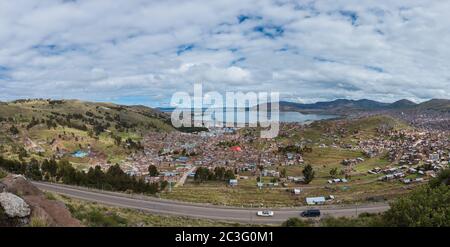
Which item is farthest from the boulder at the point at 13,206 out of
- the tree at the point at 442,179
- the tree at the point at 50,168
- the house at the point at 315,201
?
the tree at the point at 50,168

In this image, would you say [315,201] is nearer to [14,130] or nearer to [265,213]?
[265,213]

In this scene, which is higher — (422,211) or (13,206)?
(13,206)

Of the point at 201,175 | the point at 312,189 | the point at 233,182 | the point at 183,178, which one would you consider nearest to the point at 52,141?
the point at 183,178

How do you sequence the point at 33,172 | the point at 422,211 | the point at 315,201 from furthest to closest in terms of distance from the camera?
the point at 33,172, the point at 315,201, the point at 422,211
